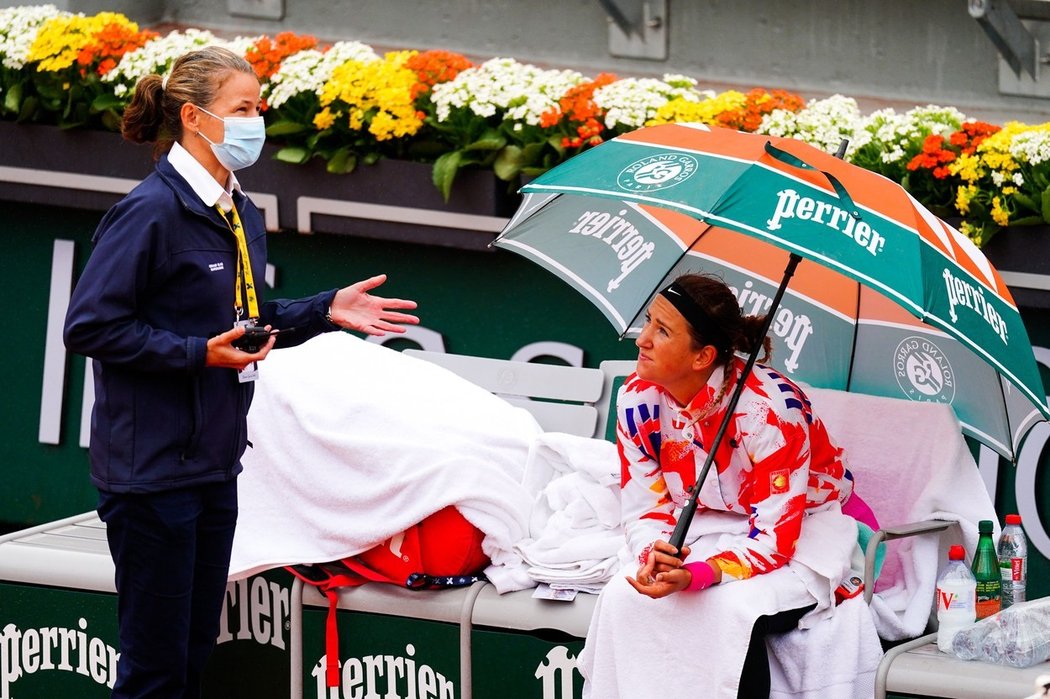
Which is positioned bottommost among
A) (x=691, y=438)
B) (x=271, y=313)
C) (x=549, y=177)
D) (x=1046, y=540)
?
(x=1046, y=540)

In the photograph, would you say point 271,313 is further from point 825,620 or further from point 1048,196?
point 1048,196

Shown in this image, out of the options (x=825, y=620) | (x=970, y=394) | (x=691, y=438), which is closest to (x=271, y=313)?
(x=691, y=438)

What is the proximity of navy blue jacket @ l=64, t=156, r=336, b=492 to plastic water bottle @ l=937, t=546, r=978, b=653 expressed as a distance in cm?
182

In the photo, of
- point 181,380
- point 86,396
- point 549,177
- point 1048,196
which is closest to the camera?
point 181,380

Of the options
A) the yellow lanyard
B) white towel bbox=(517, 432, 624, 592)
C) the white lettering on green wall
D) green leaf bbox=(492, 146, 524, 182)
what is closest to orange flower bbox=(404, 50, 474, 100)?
green leaf bbox=(492, 146, 524, 182)

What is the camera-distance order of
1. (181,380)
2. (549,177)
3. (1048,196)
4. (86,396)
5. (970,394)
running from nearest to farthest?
(181,380)
(549,177)
(970,394)
(1048,196)
(86,396)

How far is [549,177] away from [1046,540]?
7.43 ft

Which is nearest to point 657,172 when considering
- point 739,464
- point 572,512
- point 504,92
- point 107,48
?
point 739,464

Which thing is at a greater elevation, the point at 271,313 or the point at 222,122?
the point at 222,122

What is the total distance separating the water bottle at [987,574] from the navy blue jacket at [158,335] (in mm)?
1951

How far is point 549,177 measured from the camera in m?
4.05

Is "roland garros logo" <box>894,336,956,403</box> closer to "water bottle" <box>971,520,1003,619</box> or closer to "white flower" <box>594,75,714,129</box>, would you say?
"water bottle" <box>971,520,1003,619</box>

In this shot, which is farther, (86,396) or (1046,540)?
(86,396)

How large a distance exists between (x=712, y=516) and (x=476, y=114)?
87.6 inches
